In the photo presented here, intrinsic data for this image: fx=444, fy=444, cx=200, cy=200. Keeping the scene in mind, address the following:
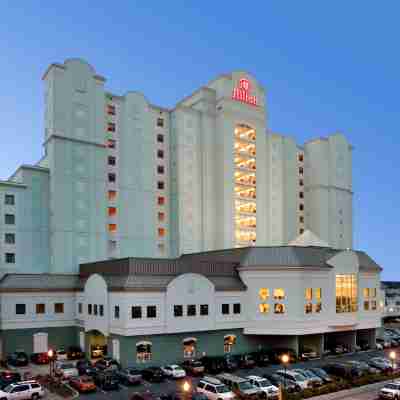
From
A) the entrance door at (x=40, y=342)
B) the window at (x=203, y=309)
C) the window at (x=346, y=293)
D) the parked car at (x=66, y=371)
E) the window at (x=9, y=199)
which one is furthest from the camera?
the window at (x=9, y=199)

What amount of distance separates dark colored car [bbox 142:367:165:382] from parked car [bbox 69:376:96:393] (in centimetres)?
601

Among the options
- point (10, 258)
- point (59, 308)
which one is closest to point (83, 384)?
point (59, 308)

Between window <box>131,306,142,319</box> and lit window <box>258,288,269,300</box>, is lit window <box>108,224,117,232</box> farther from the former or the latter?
lit window <box>258,288,269,300</box>

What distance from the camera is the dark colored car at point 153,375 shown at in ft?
152

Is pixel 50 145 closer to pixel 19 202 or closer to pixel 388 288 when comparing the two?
pixel 19 202

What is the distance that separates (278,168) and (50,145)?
4954 centimetres

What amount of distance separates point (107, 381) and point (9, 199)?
125ft

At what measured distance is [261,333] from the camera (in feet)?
200

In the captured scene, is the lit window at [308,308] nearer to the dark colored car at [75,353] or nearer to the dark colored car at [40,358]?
the dark colored car at [75,353]

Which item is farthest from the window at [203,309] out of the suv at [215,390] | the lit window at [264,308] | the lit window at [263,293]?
the suv at [215,390]

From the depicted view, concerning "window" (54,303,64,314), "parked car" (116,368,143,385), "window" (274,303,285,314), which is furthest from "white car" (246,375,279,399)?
"window" (54,303,64,314)

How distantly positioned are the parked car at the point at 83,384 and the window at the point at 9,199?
117 ft

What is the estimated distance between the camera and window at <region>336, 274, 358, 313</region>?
6512cm

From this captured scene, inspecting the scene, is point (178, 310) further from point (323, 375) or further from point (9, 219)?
point (9, 219)
